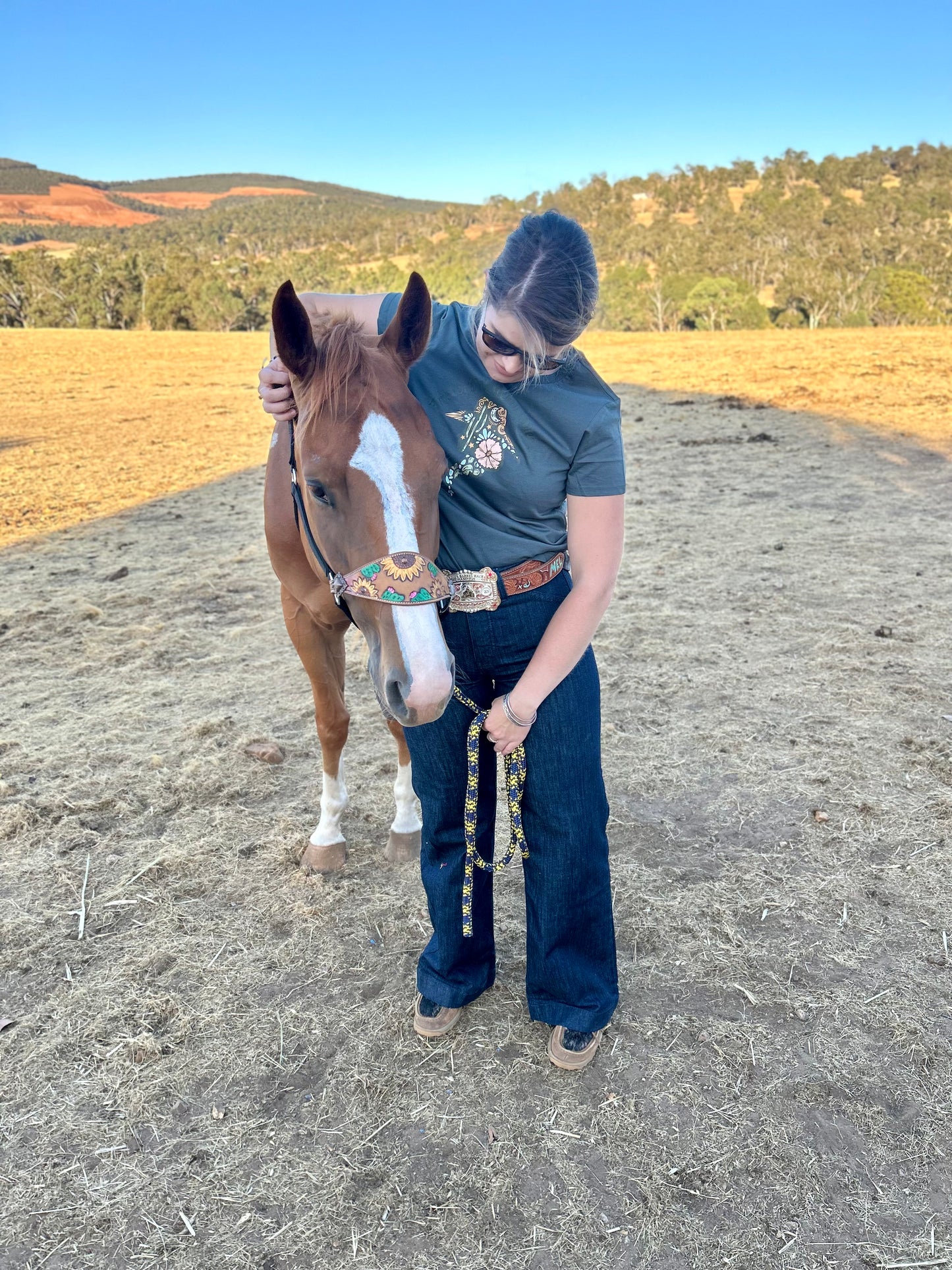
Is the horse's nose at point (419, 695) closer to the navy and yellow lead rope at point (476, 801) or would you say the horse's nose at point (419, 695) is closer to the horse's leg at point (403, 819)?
the navy and yellow lead rope at point (476, 801)

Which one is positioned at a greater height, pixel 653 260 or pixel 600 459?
pixel 653 260

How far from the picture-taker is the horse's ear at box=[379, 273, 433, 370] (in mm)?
1795

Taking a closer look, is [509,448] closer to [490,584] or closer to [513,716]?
[490,584]

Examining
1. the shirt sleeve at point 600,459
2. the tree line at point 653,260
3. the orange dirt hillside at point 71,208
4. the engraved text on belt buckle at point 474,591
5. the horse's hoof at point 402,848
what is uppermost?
the orange dirt hillside at point 71,208

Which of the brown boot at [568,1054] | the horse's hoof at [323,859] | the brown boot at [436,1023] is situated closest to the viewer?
the brown boot at [568,1054]

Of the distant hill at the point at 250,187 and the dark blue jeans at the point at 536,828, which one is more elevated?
the distant hill at the point at 250,187

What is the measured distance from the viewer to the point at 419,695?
5.16ft

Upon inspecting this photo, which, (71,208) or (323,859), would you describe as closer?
(323,859)

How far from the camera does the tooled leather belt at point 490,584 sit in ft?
5.94

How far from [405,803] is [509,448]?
188 centimetres

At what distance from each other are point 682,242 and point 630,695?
63706 mm

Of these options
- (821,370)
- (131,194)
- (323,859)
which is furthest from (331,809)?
(131,194)

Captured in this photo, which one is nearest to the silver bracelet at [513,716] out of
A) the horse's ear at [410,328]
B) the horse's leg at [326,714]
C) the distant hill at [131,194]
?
the horse's ear at [410,328]

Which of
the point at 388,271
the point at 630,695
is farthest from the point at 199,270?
the point at 630,695
